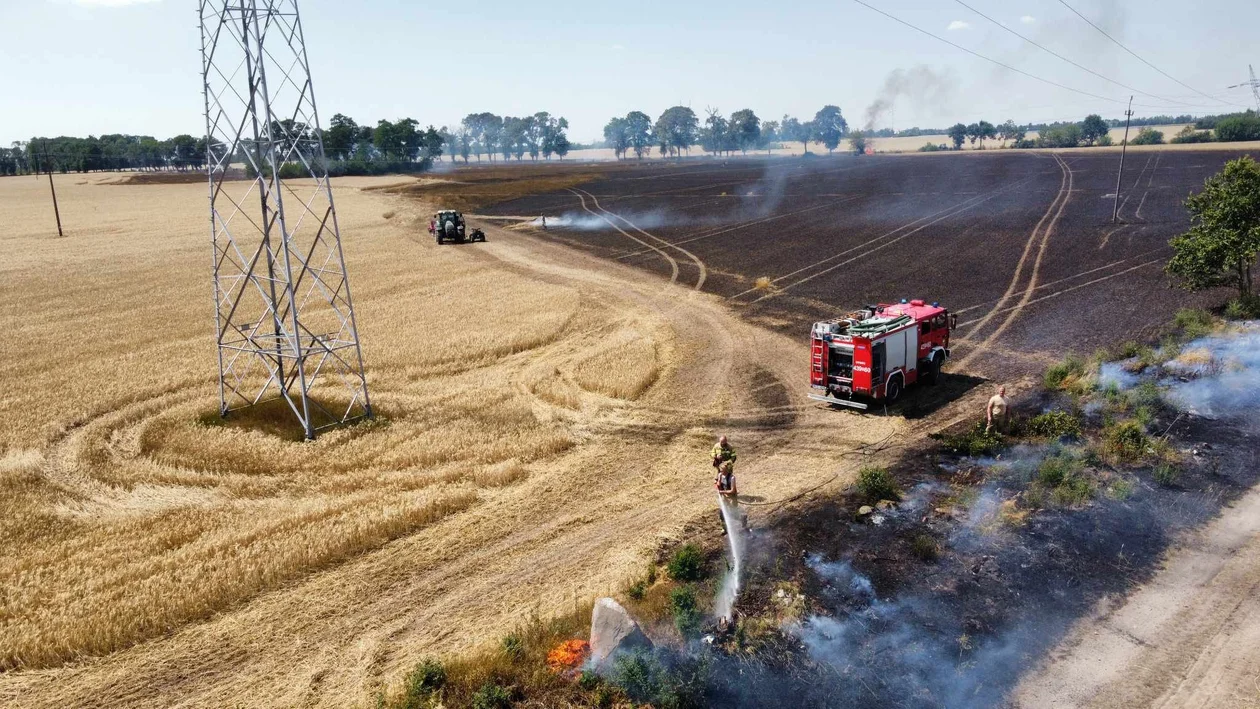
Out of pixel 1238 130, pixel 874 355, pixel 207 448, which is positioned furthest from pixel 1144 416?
pixel 1238 130

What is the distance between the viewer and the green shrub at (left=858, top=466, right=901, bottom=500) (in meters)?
18.3

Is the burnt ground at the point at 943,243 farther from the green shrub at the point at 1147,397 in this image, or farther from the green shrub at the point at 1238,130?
the green shrub at the point at 1238,130

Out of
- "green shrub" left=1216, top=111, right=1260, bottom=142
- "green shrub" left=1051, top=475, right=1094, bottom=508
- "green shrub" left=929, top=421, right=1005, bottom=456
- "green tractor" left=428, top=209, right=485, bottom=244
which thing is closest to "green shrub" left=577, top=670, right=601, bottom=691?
"green shrub" left=1051, top=475, right=1094, bottom=508

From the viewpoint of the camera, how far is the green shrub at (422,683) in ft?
39.7

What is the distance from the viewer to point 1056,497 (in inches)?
690

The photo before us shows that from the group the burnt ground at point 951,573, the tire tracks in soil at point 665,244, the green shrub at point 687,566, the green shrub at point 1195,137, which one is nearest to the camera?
the burnt ground at point 951,573

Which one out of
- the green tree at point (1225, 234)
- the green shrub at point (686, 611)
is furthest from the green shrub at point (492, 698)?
the green tree at point (1225, 234)

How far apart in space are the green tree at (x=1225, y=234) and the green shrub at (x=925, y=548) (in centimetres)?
2304

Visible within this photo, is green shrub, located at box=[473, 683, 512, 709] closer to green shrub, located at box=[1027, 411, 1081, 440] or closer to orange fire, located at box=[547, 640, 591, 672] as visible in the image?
orange fire, located at box=[547, 640, 591, 672]

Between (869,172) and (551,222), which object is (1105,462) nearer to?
(551,222)

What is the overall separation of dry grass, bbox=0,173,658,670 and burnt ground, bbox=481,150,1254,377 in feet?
42.8

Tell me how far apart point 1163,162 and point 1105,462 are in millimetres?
107496

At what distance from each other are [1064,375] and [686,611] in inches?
718

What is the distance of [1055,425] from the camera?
69.8ft
